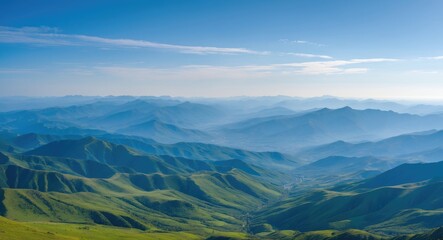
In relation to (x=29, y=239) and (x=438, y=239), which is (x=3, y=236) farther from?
(x=438, y=239)

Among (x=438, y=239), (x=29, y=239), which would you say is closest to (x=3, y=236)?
(x=29, y=239)
